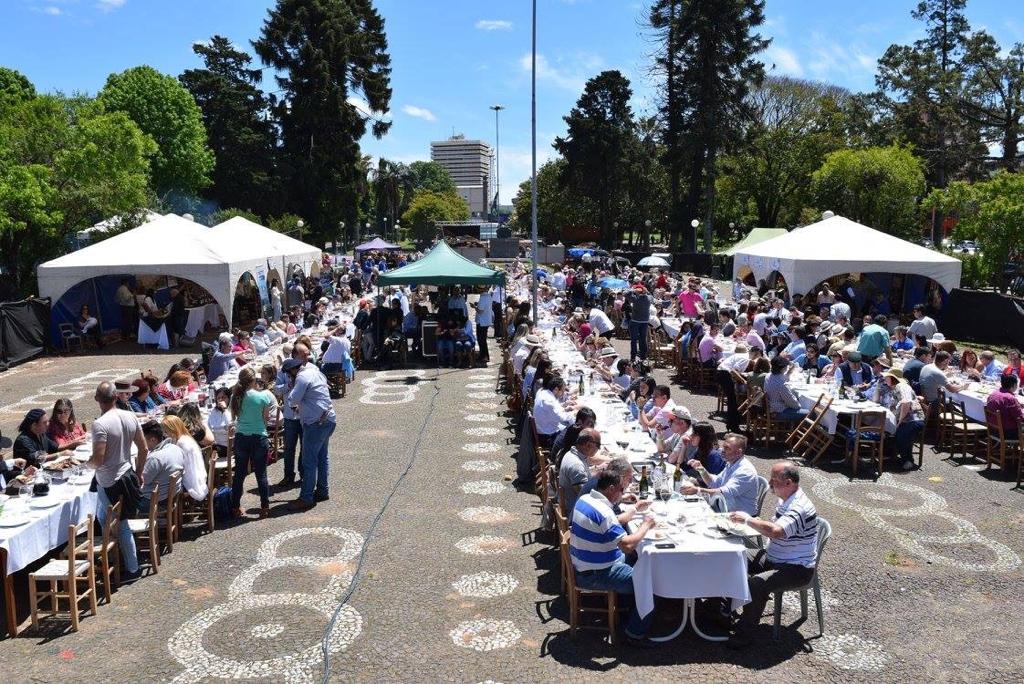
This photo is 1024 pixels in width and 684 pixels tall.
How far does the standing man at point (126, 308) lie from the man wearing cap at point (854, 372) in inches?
741

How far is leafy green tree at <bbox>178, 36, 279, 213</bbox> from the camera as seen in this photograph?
2158 inches

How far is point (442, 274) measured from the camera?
57.6 ft

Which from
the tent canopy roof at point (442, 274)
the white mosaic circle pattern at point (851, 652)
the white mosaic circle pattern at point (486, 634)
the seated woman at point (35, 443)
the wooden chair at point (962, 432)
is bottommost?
the white mosaic circle pattern at point (486, 634)

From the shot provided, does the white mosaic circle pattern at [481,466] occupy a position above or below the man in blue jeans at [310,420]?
below

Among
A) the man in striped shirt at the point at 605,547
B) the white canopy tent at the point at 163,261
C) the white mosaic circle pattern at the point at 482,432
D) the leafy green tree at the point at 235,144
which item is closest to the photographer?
the man in striped shirt at the point at 605,547

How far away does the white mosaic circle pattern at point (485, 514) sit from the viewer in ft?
27.1

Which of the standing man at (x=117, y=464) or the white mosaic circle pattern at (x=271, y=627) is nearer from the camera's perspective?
the white mosaic circle pattern at (x=271, y=627)

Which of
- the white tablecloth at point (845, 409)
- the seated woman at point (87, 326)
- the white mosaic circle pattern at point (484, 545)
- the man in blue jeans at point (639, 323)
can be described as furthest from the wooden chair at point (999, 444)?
the seated woman at point (87, 326)

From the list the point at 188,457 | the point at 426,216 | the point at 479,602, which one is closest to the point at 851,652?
the point at 479,602

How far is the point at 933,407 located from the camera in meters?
11.3

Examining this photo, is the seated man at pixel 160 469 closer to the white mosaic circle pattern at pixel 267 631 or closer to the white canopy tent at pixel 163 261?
the white mosaic circle pattern at pixel 267 631

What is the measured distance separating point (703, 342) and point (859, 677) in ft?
31.6

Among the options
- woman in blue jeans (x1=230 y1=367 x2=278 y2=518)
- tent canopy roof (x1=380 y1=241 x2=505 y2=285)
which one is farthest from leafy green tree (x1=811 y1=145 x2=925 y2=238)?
woman in blue jeans (x1=230 y1=367 x2=278 y2=518)

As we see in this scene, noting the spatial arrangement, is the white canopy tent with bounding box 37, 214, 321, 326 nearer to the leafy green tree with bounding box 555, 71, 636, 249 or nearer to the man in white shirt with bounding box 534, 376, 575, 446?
the man in white shirt with bounding box 534, 376, 575, 446
